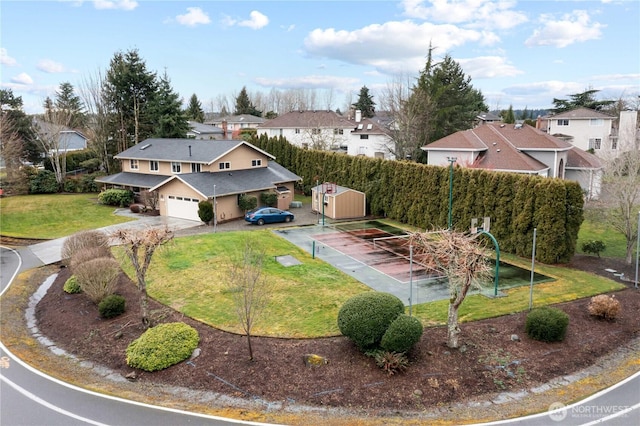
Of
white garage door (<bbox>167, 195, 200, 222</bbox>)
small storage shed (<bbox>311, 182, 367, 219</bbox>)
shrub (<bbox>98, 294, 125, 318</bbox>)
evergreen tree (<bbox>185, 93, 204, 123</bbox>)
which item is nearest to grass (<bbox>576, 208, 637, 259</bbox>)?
small storage shed (<bbox>311, 182, 367, 219</bbox>)

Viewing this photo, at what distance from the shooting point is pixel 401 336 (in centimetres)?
1295

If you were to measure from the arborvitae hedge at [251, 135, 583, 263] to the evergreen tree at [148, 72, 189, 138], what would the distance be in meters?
22.0

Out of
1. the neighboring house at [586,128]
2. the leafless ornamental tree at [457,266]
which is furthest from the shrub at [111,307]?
the neighboring house at [586,128]

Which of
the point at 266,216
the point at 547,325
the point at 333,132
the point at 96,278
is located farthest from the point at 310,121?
the point at 547,325

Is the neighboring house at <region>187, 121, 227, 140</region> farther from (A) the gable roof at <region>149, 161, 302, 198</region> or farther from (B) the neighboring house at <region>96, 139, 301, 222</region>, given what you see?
(A) the gable roof at <region>149, 161, 302, 198</region>

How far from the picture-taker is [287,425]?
10.8 m

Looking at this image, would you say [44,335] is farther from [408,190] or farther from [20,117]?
[20,117]

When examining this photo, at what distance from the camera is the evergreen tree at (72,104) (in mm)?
66875

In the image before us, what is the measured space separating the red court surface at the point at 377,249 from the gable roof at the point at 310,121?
34.6m

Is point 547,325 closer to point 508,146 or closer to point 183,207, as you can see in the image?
point 508,146

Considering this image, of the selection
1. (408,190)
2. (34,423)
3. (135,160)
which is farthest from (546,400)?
(135,160)

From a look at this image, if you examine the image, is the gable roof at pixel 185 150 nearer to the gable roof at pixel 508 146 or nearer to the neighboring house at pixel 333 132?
the neighboring house at pixel 333 132

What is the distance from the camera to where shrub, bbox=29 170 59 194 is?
47.3 meters

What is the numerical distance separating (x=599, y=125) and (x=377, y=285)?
168ft
